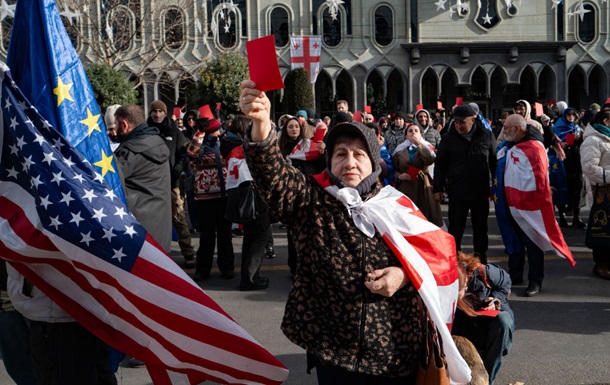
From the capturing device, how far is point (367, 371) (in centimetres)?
278

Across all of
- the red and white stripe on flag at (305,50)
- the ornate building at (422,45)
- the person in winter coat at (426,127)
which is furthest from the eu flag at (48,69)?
the ornate building at (422,45)

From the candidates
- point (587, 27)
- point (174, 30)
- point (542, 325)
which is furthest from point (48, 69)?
point (587, 27)

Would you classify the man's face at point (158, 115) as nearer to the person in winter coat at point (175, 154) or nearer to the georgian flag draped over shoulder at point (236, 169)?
the person in winter coat at point (175, 154)

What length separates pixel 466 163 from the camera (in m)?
7.68

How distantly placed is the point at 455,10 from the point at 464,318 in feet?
99.0

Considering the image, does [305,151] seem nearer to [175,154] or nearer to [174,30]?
[175,154]

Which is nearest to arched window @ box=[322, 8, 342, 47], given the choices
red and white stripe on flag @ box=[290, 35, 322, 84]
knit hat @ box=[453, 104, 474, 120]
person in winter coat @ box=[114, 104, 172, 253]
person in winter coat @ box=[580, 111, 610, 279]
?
red and white stripe on flag @ box=[290, 35, 322, 84]

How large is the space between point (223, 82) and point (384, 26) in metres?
10.3

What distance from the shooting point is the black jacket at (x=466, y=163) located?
302 inches

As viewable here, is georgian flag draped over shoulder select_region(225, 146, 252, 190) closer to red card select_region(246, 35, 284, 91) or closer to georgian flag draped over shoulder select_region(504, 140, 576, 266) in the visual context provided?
georgian flag draped over shoulder select_region(504, 140, 576, 266)

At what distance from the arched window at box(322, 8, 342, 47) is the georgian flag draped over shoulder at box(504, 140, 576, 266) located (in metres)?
26.7

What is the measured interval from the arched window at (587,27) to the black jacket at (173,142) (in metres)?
30.8

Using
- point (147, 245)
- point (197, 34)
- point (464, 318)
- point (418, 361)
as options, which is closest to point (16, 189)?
point (147, 245)

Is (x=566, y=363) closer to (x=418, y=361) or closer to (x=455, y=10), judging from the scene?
(x=418, y=361)
